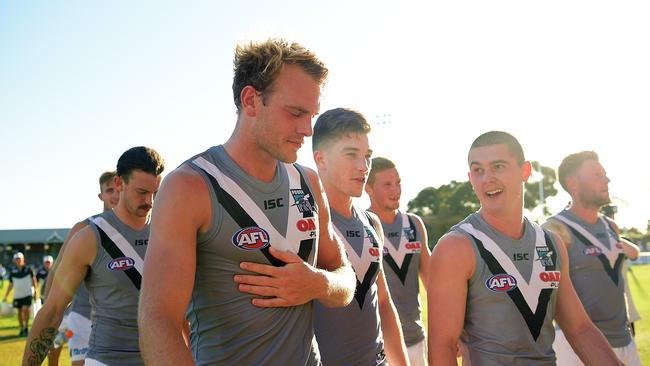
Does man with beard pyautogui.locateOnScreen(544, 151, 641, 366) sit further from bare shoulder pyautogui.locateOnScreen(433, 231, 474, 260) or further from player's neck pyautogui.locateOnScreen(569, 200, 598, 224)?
bare shoulder pyautogui.locateOnScreen(433, 231, 474, 260)

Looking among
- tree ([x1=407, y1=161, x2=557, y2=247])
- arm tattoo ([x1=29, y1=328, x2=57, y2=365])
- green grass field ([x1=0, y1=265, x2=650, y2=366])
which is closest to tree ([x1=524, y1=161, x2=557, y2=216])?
tree ([x1=407, y1=161, x2=557, y2=247])

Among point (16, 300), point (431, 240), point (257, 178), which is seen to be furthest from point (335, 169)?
point (431, 240)

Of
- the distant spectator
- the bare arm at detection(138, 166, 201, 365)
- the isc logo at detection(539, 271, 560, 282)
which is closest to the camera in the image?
the bare arm at detection(138, 166, 201, 365)

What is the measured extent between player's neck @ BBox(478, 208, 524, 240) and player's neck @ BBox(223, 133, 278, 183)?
1862 millimetres

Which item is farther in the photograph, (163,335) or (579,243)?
(579,243)

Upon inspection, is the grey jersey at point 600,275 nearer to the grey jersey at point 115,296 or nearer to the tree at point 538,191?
the grey jersey at point 115,296

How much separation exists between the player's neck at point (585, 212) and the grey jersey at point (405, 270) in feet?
6.24

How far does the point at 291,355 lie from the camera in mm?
2916

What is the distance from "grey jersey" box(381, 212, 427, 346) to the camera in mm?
6609

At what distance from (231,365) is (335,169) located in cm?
226

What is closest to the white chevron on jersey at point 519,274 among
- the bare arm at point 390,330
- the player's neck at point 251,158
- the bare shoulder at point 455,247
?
the bare shoulder at point 455,247

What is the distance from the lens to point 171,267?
100 inches

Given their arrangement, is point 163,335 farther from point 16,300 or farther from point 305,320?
point 16,300

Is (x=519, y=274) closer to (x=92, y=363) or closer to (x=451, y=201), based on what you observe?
(x=92, y=363)
